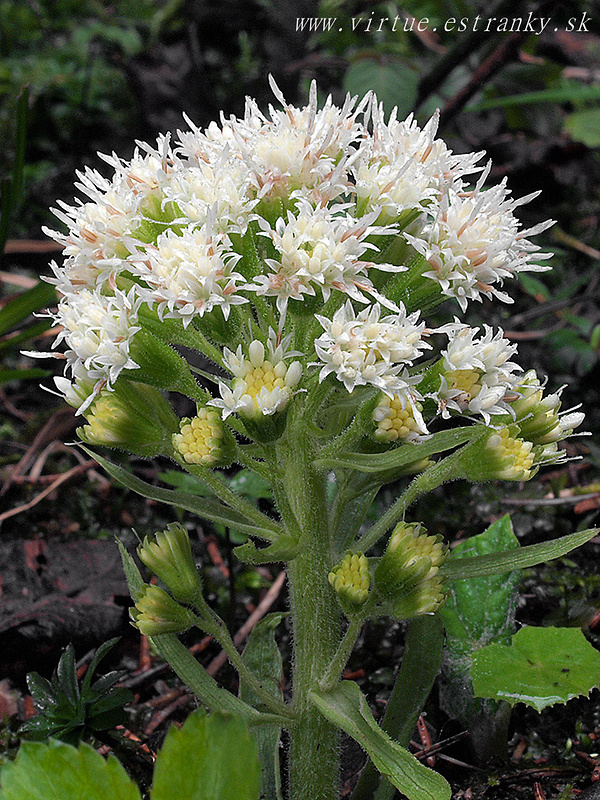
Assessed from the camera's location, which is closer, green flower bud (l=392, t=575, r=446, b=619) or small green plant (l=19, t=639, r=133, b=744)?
green flower bud (l=392, t=575, r=446, b=619)

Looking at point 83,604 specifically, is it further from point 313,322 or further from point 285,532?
point 313,322

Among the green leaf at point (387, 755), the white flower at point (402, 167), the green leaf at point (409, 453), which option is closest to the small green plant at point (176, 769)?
the green leaf at point (387, 755)

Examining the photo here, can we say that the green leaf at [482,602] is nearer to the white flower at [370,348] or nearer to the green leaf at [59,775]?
A: the white flower at [370,348]

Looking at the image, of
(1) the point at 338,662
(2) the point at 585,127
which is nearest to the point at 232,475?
(1) the point at 338,662

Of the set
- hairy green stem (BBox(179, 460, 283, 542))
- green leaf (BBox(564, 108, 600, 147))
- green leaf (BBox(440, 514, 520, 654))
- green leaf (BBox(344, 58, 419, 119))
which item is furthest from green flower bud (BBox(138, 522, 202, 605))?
green leaf (BBox(564, 108, 600, 147))

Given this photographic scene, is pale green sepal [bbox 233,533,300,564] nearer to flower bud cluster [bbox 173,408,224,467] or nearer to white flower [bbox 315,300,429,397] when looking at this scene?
flower bud cluster [bbox 173,408,224,467]

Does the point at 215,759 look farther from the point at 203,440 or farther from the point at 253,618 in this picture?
the point at 253,618
